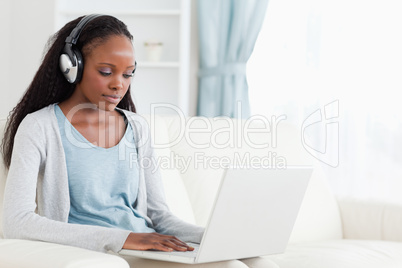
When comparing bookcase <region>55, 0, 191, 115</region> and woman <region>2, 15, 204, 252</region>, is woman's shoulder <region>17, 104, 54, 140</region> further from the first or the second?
bookcase <region>55, 0, 191, 115</region>

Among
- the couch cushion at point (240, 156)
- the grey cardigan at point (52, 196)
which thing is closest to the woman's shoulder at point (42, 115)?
the grey cardigan at point (52, 196)

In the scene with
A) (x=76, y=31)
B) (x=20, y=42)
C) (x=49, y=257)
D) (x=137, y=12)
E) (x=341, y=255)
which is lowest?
(x=341, y=255)

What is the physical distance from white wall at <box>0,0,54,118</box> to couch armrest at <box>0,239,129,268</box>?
95.2 inches

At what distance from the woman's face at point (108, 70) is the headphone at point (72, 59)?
25 millimetres

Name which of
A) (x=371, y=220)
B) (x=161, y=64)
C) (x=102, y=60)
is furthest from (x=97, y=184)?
(x=161, y=64)

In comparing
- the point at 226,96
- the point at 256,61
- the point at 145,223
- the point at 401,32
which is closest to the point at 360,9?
the point at 401,32

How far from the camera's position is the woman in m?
1.42

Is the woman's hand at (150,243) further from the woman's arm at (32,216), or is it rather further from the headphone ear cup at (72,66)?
the headphone ear cup at (72,66)

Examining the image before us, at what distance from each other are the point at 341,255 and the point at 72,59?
101 cm

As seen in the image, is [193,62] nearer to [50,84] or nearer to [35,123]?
[50,84]

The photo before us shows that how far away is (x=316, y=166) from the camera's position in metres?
2.49

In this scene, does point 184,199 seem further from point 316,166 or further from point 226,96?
point 226,96

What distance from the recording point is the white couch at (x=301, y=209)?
1892 millimetres

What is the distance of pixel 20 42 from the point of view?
3.53 meters
